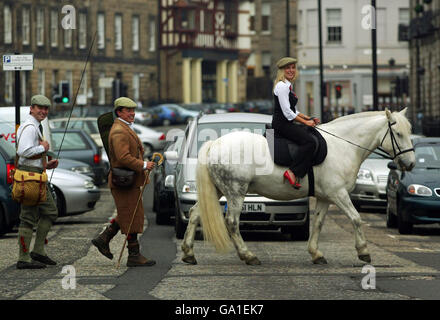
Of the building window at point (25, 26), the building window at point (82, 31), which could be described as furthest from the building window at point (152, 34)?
the building window at point (25, 26)

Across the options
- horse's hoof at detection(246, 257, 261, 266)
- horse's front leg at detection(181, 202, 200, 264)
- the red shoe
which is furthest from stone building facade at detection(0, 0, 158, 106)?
horse's hoof at detection(246, 257, 261, 266)

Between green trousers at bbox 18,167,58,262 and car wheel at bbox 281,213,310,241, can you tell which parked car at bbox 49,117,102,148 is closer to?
→ car wheel at bbox 281,213,310,241

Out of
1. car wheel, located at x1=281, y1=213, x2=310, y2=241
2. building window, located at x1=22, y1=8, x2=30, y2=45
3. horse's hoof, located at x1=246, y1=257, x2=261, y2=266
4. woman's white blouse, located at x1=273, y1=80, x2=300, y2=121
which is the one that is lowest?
car wheel, located at x1=281, y1=213, x2=310, y2=241

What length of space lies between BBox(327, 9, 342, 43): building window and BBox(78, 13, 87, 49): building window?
16.8 m

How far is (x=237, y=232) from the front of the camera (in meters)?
14.2

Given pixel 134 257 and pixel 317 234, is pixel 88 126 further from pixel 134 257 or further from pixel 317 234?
pixel 134 257

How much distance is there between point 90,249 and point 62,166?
10490 mm

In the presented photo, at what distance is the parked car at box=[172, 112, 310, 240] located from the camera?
56.8ft

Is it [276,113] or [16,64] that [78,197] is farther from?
[276,113]

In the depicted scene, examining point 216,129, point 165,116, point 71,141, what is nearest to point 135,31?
point 165,116

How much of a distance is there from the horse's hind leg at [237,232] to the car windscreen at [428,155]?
7.27 meters

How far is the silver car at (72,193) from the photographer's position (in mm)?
21453

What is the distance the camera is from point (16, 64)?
69.3ft

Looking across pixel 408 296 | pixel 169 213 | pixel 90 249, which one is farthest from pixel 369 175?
pixel 408 296
